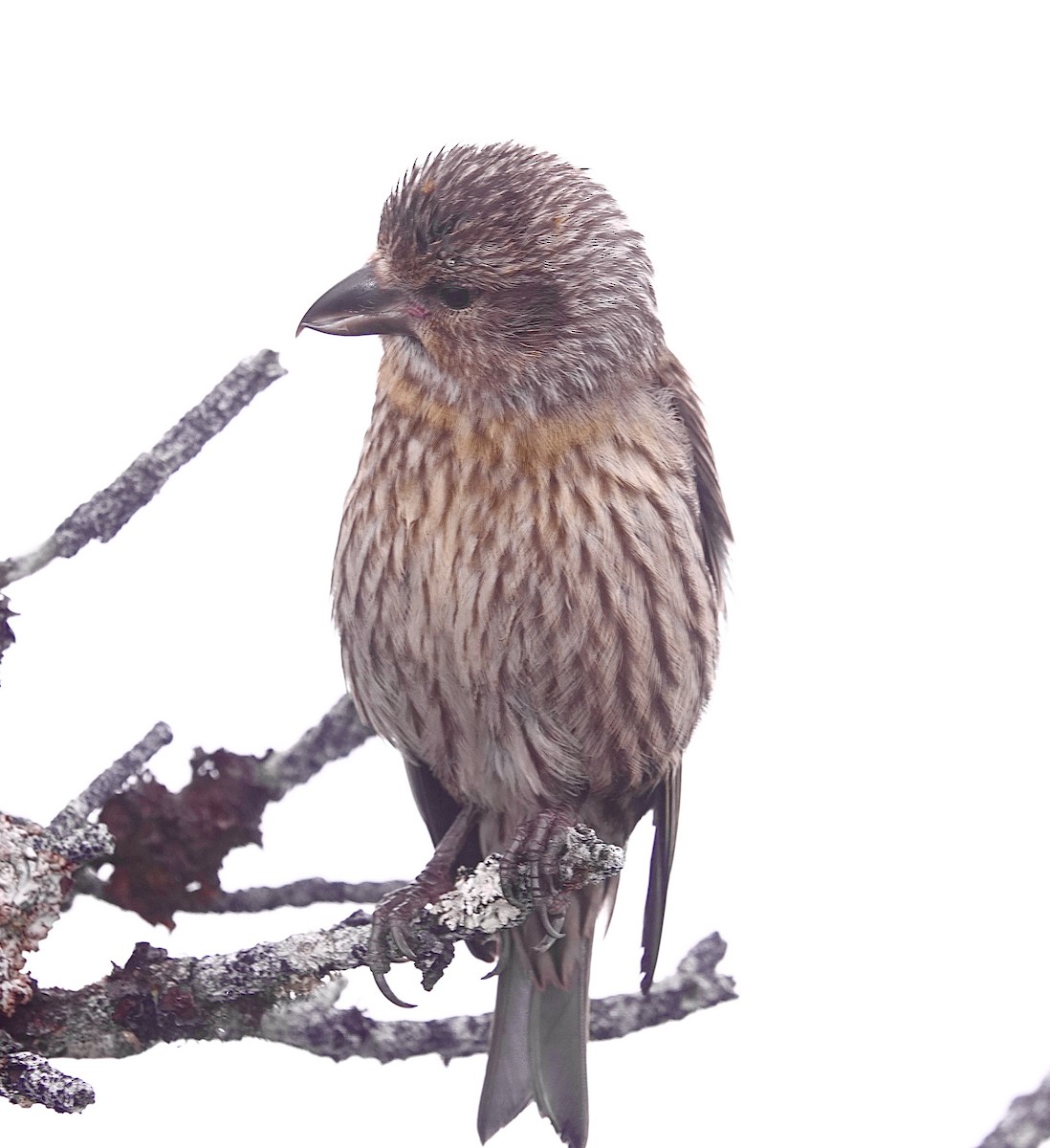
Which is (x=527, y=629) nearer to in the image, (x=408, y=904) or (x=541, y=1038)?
(x=408, y=904)

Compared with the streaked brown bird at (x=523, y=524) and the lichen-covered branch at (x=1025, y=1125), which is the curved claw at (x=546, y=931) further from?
the lichen-covered branch at (x=1025, y=1125)

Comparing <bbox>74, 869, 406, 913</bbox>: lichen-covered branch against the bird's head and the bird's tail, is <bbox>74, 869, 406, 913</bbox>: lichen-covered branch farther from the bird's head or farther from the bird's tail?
the bird's head

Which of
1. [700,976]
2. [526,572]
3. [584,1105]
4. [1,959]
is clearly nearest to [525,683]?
[526,572]

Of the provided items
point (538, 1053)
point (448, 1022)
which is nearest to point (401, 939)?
point (448, 1022)

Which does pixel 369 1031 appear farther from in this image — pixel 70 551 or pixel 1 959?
pixel 70 551

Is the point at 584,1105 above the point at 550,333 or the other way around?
the other way around

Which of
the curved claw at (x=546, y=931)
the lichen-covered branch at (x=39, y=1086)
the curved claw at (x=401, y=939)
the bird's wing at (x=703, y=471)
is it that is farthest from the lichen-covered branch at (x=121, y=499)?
the bird's wing at (x=703, y=471)

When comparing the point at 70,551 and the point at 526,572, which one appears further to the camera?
the point at 526,572
